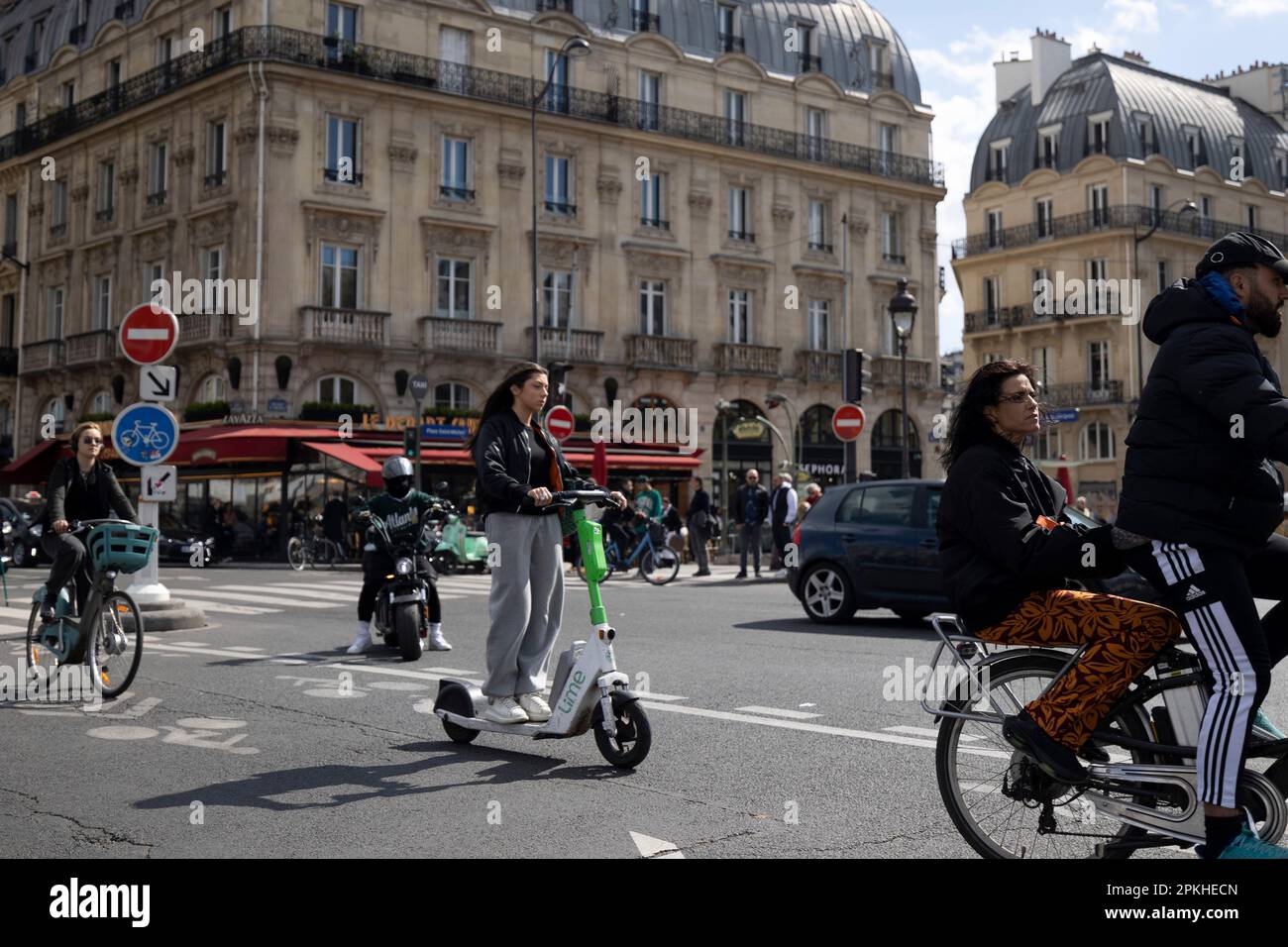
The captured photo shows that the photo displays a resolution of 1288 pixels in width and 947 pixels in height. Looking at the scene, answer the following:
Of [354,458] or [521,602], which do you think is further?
[354,458]

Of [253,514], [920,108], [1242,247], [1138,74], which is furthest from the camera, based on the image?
[1138,74]

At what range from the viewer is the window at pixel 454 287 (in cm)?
3719

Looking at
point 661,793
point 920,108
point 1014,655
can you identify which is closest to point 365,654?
point 661,793

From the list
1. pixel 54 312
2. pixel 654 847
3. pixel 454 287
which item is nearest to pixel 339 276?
pixel 454 287

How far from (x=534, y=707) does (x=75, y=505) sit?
14.0 feet

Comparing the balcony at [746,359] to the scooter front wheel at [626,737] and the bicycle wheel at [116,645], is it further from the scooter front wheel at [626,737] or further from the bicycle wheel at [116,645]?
the scooter front wheel at [626,737]

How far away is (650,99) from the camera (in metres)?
41.5

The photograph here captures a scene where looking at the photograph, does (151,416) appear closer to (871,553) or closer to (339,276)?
(871,553)

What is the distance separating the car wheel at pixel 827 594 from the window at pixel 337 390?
2278 cm

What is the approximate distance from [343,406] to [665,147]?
12.9m

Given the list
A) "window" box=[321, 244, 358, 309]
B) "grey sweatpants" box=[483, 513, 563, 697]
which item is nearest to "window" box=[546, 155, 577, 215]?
"window" box=[321, 244, 358, 309]

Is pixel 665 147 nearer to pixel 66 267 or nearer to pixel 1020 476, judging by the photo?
pixel 66 267

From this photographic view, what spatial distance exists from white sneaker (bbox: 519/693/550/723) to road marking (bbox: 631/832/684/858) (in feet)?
5.64
